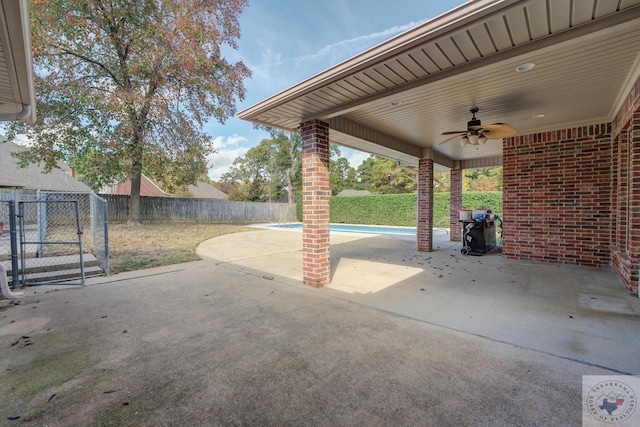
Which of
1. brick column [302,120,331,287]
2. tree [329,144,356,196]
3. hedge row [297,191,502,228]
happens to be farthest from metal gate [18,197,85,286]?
tree [329,144,356,196]

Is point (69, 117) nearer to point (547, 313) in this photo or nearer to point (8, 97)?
point (8, 97)

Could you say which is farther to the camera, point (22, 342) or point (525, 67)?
point (525, 67)

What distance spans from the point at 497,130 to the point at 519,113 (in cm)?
78

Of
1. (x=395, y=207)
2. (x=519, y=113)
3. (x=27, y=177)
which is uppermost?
(x=27, y=177)

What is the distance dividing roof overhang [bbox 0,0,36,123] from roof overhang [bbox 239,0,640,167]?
2246 mm

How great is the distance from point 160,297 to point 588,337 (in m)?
4.90

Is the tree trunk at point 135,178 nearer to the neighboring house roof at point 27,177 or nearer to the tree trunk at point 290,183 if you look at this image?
the neighboring house roof at point 27,177

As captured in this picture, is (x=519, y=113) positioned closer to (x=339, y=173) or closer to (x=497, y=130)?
(x=497, y=130)

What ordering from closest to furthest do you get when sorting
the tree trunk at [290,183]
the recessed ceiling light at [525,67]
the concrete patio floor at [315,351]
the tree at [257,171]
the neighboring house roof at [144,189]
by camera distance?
the concrete patio floor at [315,351]
the recessed ceiling light at [525,67]
the tree trunk at [290,183]
the neighboring house roof at [144,189]
the tree at [257,171]

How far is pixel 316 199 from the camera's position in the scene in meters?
4.29

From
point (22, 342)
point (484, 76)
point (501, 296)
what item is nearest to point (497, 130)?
point (484, 76)

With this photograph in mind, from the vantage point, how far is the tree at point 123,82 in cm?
1077

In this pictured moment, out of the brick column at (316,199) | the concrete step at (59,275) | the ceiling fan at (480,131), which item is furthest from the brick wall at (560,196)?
the concrete step at (59,275)

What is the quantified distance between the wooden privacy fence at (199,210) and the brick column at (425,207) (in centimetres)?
1378
